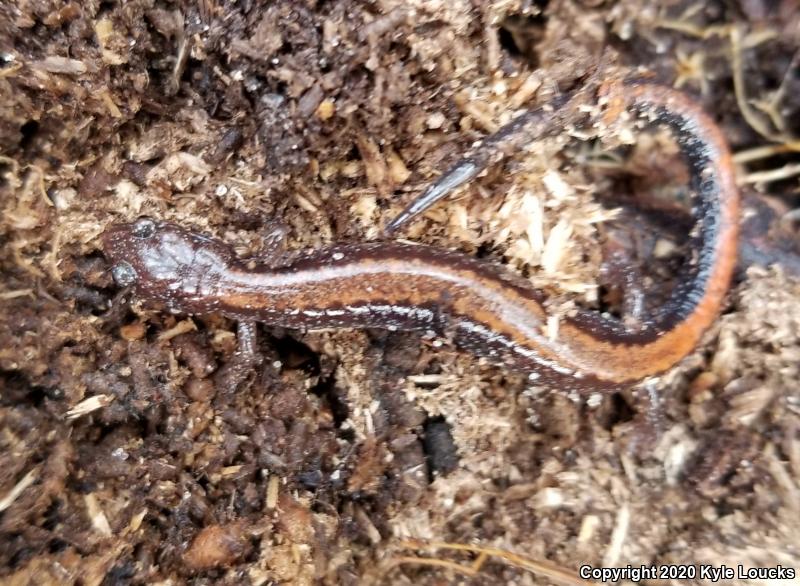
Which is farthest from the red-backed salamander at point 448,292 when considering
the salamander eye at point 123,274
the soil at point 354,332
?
the soil at point 354,332

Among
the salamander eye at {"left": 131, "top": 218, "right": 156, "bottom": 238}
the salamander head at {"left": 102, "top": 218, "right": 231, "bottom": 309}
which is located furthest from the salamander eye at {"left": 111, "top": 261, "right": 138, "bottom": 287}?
the salamander eye at {"left": 131, "top": 218, "right": 156, "bottom": 238}

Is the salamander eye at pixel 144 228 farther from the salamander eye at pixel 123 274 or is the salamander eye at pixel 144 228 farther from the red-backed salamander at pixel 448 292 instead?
the salamander eye at pixel 123 274

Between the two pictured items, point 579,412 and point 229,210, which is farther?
point 579,412

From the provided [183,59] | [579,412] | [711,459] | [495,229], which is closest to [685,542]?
[711,459]

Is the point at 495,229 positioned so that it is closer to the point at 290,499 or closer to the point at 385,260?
the point at 385,260

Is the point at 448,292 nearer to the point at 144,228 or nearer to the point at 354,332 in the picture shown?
the point at 354,332

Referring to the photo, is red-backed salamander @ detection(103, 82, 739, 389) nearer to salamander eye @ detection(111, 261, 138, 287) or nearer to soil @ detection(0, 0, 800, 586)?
salamander eye @ detection(111, 261, 138, 287)

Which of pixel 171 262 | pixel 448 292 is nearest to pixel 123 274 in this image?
pixel 171 262
